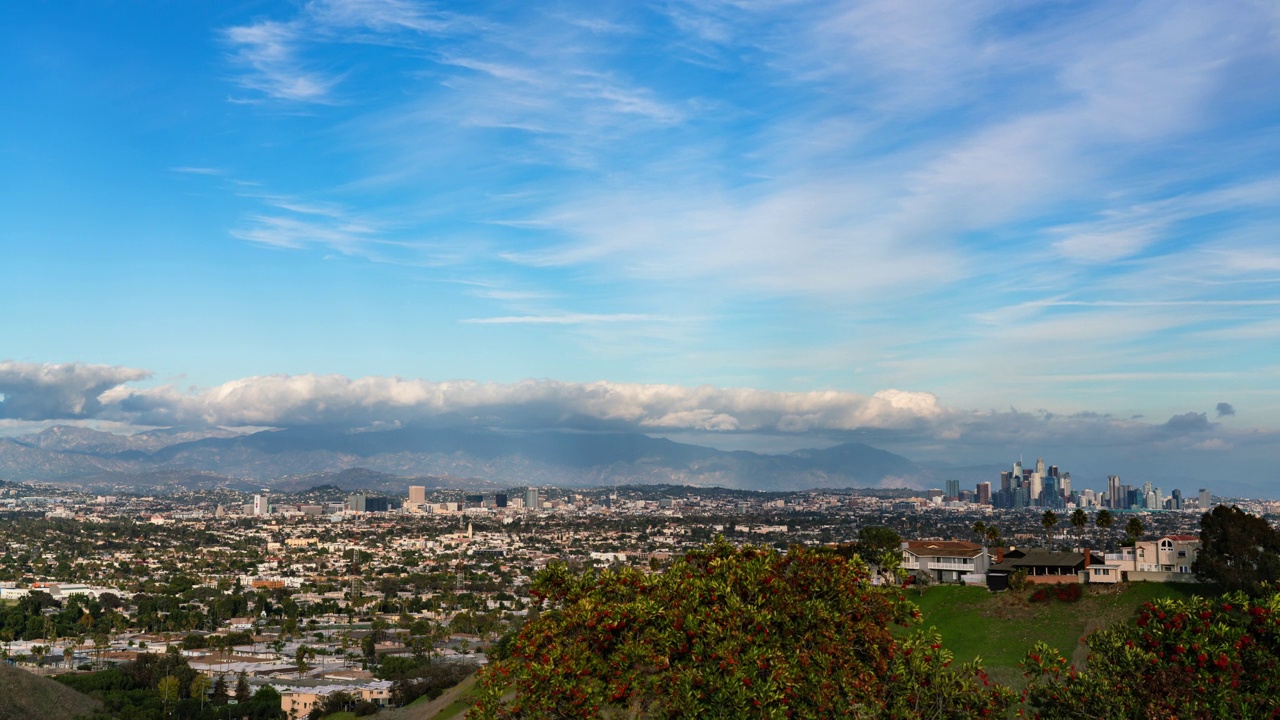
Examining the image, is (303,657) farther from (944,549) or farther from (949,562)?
(949,562)

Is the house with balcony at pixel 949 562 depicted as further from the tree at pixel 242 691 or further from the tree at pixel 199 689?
the tree at pixel 199 689

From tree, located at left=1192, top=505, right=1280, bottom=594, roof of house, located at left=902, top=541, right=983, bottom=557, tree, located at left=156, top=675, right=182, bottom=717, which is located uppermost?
tree, located at left=1192, top=505, right=1280, bottom=594

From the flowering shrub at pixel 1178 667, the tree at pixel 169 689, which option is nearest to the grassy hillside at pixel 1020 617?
the flowering shrub at pixel 1178 667

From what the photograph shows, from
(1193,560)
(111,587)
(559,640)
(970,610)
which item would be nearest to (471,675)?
(970,610)

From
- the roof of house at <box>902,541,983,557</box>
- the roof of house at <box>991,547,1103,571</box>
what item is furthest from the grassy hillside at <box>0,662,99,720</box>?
the roof of house at <box>991,547,1103,571</box>

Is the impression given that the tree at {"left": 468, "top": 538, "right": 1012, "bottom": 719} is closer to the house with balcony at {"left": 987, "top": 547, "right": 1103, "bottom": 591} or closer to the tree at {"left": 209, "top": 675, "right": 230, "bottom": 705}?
the house with balcony at {"left": 987, "top": 547, "right": 1103, "bottom": 591}
